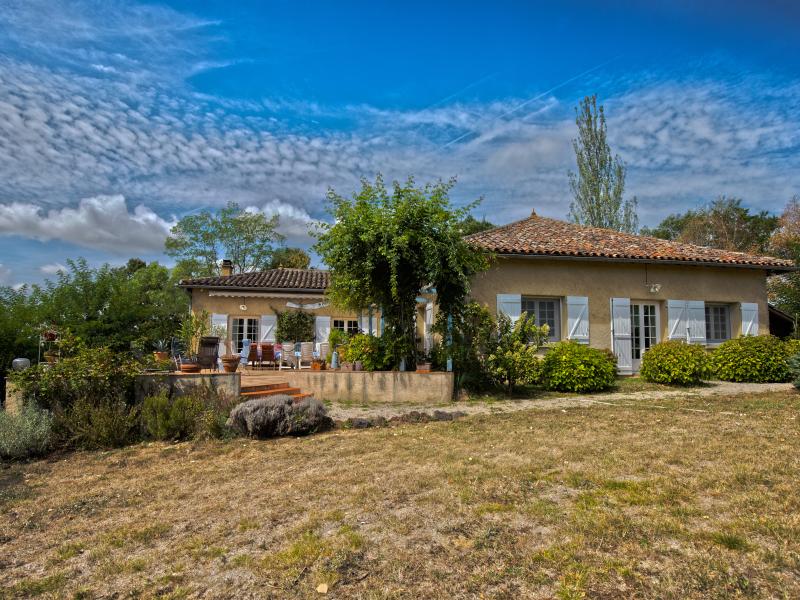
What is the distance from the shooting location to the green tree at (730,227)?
30.2 meters

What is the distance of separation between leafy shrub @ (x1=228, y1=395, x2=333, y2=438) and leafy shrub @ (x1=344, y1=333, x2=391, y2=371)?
3.69m

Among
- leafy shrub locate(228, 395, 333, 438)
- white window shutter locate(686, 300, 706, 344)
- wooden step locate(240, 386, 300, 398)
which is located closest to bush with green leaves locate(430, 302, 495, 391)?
wooden step locate(240, 386, 300, 398)

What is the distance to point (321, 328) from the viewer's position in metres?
19.8

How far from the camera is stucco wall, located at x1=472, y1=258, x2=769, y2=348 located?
567 inches

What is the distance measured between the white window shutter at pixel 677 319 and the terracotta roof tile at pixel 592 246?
4.83 ft

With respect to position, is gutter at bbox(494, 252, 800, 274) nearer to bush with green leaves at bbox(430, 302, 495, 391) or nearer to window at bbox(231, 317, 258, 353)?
bush with green leaves at bbox(430, 302, 495, 391)

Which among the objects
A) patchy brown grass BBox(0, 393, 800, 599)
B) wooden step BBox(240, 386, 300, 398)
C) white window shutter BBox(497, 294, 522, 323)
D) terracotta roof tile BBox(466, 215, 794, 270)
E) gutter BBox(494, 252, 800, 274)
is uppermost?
terracotta roof tile BBox(466, 215, 794, 270)

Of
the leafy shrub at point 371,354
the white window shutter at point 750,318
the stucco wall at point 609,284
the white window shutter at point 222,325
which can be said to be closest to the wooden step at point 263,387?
the leafy shrub at point 371,354

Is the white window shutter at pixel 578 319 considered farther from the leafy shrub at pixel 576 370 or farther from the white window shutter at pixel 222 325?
the white window shutter at pixel 222 325

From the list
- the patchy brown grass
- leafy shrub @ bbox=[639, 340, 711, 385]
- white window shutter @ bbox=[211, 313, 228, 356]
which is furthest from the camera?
white window shutter @ bbox=[211, 313, 228, 356]

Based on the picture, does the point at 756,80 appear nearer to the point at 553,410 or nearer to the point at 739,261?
the point at 739,261

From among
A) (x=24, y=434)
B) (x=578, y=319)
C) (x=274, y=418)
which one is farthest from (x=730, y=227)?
(x=24, y=434)

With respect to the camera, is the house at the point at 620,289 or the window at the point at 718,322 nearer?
the house at the point at 620,289

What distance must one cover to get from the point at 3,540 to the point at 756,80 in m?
15.2
